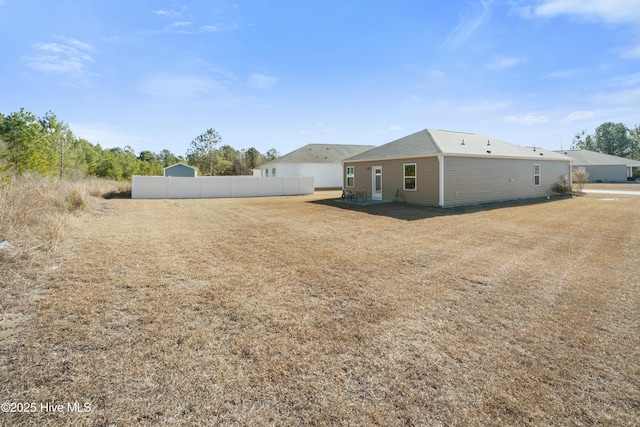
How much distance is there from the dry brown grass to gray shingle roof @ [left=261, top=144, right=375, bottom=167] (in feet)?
81.2

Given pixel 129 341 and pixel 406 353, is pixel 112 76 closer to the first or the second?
pixel 129 341

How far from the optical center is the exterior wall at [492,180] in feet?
47.5

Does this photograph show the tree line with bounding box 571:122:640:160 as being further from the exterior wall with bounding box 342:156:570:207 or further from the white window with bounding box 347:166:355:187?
the white window with bounding box 347:166:355:187

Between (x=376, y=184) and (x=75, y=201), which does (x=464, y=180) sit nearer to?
(x=376, y=184)

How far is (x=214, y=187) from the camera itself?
21.8 metres

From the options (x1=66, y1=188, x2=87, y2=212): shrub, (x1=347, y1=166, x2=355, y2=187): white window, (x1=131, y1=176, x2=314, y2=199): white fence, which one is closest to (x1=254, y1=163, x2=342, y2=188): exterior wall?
(x1=131, y1=176, x2=314, y2=199): white fence

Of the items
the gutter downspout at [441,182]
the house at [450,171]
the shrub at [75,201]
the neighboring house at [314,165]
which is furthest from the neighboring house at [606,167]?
the shrub at [75,201]

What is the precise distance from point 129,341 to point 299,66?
15370mm

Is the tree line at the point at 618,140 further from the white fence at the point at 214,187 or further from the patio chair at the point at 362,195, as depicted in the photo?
the patio chair at the point at 362,195

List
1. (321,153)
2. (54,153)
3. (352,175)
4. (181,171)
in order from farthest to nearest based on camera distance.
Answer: (321,153)
(181,171)
(352,175)
(54,153)

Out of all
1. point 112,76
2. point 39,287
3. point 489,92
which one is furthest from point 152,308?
point 489,92

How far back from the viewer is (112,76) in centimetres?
1241

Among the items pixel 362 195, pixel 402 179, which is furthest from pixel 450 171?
pixel 362 195

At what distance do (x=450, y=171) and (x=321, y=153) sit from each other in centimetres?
1942
